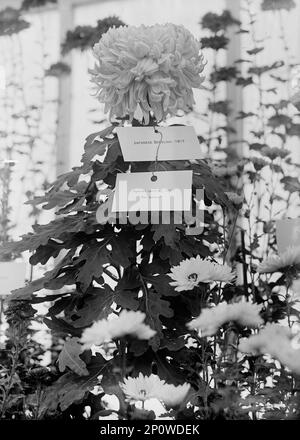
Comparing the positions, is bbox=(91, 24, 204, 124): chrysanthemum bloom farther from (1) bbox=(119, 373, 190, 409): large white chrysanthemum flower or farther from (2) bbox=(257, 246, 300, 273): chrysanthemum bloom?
(1) bbox=(119, 373, 190, 409): large white chrysanthemum flower

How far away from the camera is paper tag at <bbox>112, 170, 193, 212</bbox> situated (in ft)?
3.05

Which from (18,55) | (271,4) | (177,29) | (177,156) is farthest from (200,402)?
(18,55)

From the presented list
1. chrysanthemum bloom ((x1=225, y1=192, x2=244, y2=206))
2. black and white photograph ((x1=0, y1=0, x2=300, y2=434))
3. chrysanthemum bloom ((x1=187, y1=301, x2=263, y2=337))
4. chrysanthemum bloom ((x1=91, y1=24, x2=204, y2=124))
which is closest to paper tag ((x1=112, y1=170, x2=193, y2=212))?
black and white photograph ((x1=0, y1=0, x2=300, y2=434))

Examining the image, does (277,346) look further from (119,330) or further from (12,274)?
(12,274)

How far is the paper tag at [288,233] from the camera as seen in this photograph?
1037mm

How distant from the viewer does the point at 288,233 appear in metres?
1.05

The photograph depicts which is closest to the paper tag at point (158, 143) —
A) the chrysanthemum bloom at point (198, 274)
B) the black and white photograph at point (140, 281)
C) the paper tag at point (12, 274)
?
the black and white photograph at point (140, 281)

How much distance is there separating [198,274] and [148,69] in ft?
1.17

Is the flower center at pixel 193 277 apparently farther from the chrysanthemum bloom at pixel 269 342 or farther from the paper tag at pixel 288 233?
the paper tag at pixel 288 233

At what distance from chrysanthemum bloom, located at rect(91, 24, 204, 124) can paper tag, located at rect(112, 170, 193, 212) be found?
121mm

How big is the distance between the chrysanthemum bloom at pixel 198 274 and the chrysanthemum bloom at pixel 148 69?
0.30 meters

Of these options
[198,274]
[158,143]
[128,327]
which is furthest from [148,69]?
[128,327]
